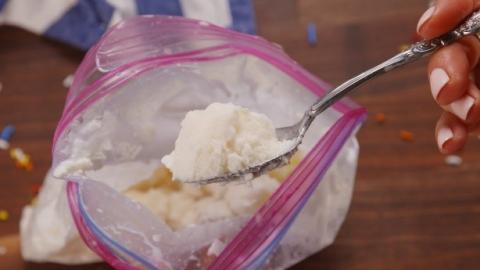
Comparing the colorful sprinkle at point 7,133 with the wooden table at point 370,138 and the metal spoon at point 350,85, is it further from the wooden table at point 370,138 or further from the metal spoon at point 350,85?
the metal spoon at point 350,85

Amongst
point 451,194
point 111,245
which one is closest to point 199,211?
point 111,245

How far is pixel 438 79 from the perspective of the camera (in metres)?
0.44

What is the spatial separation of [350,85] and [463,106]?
9 cm

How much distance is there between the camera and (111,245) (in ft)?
1.62

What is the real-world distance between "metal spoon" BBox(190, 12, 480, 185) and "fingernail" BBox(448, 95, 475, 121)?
46 millimetres

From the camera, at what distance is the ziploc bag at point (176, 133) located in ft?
1.66

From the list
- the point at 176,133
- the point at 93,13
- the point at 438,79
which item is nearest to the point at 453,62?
the point at 438,79

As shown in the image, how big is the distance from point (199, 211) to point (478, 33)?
0.31 meters

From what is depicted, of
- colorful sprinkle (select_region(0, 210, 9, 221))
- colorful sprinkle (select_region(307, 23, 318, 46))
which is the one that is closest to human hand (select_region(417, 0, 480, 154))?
colorful sprinkle (select_region(307, 23, 318, 46))

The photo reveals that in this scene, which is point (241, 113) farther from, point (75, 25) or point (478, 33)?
point (75, 25)

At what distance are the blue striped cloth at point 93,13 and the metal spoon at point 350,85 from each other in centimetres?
25

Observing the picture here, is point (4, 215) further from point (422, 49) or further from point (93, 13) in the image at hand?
Result: point (422, 49)

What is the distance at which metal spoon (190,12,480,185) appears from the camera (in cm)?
44

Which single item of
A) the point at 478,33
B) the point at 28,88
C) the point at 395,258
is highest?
the point at 478,33
